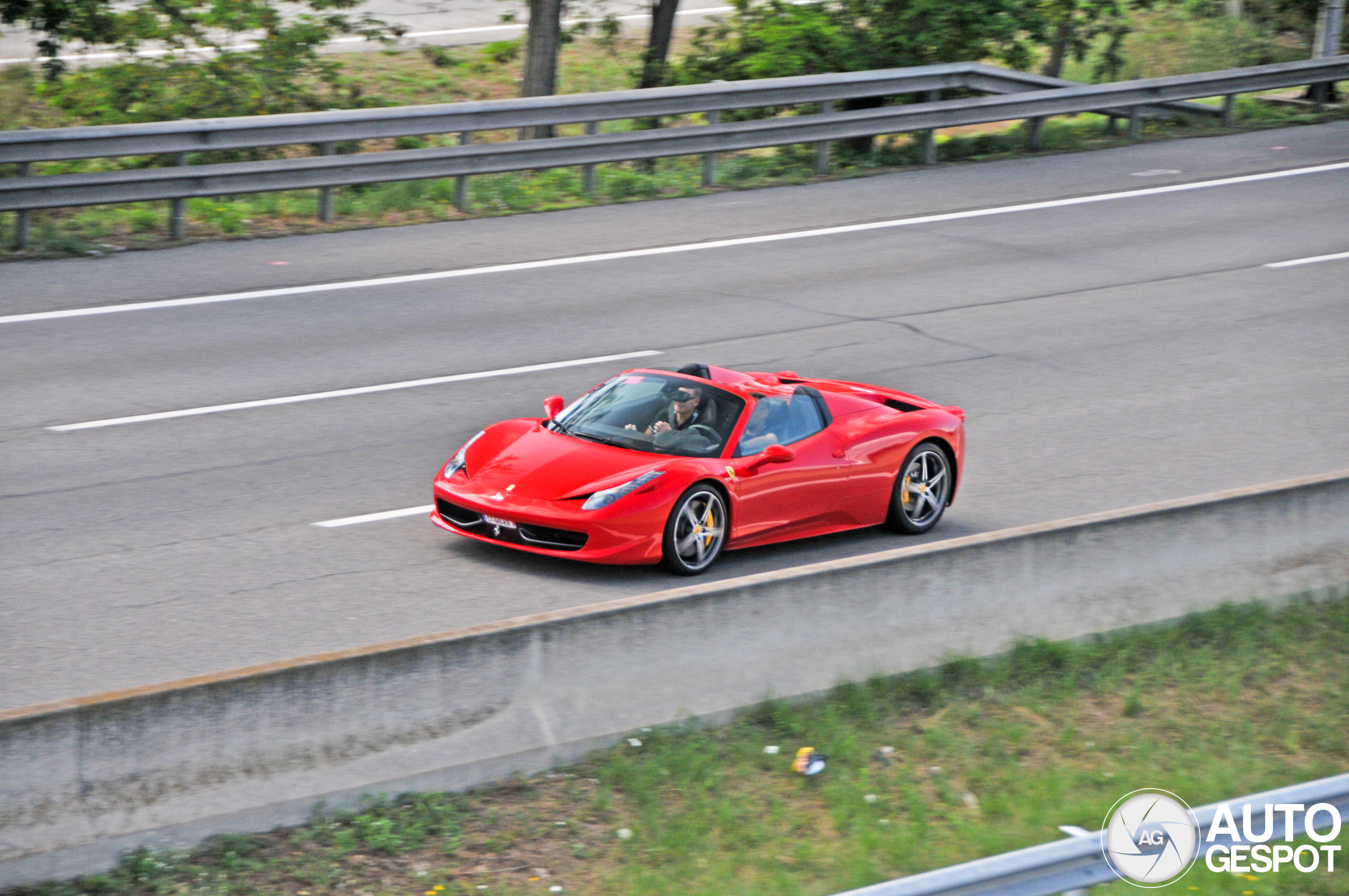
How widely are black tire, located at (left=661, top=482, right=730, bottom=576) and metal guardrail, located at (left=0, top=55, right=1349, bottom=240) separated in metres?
10.2

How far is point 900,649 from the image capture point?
8008mm

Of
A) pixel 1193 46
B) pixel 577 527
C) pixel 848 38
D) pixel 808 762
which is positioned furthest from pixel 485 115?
pixel 1193 46

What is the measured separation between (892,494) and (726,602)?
282 cm

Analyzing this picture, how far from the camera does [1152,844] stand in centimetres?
475

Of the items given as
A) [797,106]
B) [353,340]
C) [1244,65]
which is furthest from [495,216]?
[1244,65]

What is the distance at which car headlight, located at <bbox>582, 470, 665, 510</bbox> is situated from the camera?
867 cm

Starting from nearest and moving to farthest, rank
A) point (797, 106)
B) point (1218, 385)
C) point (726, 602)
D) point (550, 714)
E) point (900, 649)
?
point (550, 714), point (726, 602), point (900, 649), point (1218, 385), point (797, 106)

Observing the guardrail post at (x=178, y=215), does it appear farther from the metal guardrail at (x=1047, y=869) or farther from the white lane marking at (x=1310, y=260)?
the metal guardrail at (x=1047, y=869)

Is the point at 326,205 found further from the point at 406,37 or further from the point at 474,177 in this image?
the point at 406,37

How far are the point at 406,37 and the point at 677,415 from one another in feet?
68.1

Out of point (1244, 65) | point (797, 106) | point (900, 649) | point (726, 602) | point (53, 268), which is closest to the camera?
point (726, 602)

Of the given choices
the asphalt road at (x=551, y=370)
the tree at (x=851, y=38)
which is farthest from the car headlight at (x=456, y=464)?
the tree at (x=851, y=38)

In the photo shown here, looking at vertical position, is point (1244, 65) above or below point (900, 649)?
above

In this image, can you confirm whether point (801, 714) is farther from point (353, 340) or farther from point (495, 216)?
point (495, 216)
